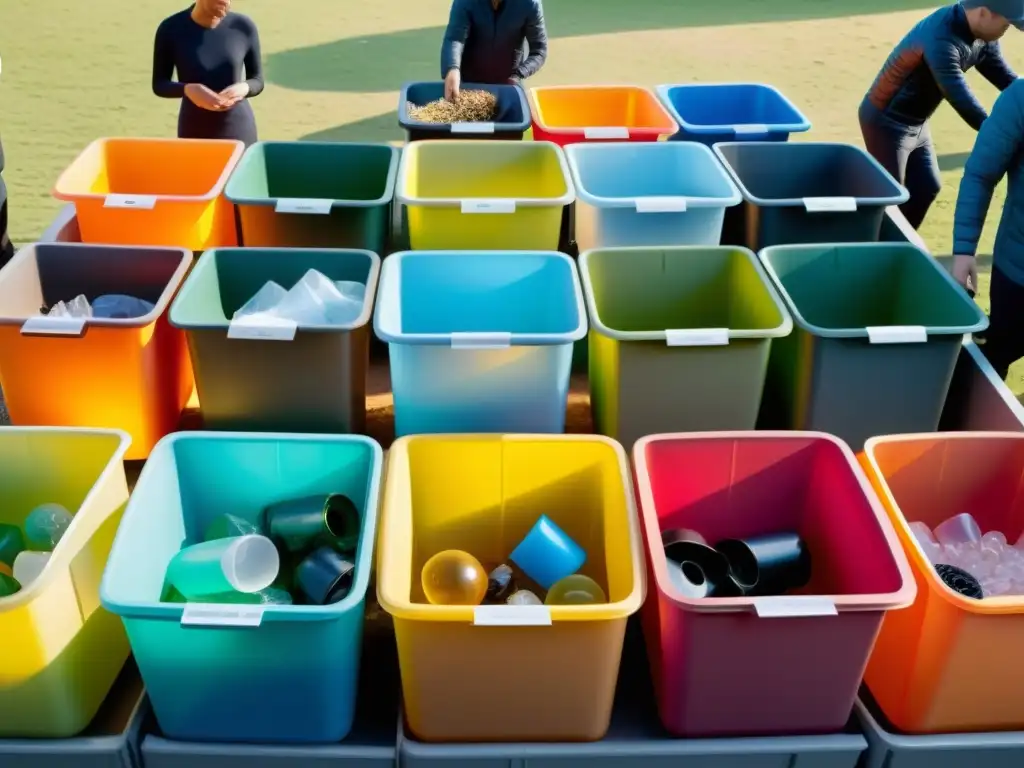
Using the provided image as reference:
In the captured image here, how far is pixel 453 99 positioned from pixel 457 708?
2.03 metres

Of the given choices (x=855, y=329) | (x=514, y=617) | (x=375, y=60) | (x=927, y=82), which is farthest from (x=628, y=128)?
(x=375, y=60)

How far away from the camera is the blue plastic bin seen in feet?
6.46

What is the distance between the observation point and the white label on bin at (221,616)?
3.86ft

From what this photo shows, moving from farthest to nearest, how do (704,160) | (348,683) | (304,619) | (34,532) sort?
(704,160) < (34,532) < (348,683) < (304,619)

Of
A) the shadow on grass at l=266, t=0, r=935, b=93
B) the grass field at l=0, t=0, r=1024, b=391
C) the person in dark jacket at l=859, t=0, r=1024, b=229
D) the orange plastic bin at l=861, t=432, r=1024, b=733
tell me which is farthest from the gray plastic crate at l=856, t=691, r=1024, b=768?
the shadow on grass at l=266, t=0, r=935, b=93

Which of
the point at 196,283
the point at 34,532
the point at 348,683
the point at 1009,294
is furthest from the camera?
the point at 1009,294

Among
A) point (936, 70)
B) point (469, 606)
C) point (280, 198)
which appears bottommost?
point (469, 606)

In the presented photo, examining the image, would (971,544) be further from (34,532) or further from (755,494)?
(34,532)

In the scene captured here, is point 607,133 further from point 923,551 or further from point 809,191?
point 923,551

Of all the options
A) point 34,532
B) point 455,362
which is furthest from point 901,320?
point 34,532

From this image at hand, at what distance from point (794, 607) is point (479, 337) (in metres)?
0.65

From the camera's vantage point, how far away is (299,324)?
1563 millimetres

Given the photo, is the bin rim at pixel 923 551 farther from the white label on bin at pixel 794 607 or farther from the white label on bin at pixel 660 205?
the white label on bin at pixel 660 205

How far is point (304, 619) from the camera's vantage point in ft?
3.87
